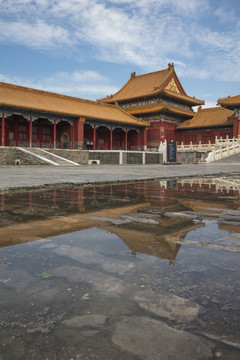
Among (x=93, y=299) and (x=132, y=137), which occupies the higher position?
(x=132, y=137)

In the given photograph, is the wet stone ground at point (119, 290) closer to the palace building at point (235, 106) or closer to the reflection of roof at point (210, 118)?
the palace building at point (235, 106)

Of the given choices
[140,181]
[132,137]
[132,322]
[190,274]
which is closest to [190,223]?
[190,274]

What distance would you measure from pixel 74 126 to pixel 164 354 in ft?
96.3

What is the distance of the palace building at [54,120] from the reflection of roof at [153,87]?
507 cm

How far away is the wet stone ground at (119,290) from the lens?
Answer: 117 centimetres

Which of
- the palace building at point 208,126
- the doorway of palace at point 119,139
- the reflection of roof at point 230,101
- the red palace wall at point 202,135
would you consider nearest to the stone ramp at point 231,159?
the palace building at point 208,126

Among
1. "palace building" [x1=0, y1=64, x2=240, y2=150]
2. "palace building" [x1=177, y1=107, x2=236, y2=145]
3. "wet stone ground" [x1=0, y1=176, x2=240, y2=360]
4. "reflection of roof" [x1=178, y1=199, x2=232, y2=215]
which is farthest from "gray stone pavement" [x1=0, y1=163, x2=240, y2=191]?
"palace building" [x1=177, y1=107, x2=236, y2=145]

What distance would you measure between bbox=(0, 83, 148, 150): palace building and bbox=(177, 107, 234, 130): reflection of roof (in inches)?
253

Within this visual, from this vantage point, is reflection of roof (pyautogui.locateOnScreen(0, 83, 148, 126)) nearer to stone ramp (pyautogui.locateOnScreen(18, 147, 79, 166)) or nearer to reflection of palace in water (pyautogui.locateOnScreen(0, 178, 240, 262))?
stone ramp (pyautogui.locateOnScreen(18, 147, 79, 166))

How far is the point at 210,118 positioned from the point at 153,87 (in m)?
7.94

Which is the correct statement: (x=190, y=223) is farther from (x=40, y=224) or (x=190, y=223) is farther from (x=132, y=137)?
(x=132, y=137)

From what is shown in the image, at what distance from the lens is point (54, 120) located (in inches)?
1093

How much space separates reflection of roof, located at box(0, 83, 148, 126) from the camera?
83.3ft

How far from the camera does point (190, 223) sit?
335cm
